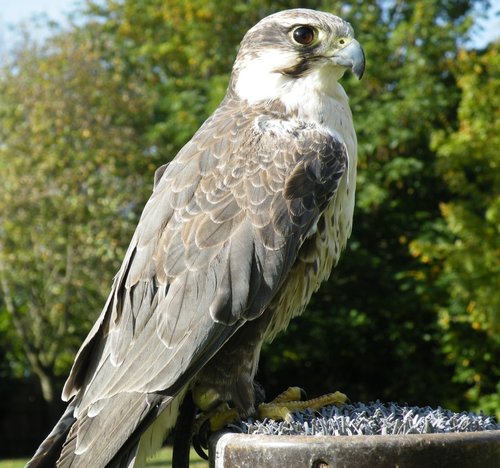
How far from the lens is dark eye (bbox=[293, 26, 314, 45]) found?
3553 mm

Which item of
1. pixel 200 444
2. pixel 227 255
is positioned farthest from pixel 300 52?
pixel 200 444

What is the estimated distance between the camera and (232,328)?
3221 mm

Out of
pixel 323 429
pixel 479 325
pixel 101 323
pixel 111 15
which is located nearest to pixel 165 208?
pixel 101 323

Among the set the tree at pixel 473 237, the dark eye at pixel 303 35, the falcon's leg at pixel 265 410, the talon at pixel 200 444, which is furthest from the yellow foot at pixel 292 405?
the tree at pixel 473 237

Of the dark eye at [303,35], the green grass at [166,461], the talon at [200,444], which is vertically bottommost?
the green grass at [166,461]

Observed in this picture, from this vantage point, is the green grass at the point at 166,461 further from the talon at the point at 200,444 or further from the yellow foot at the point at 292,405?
the yellow foot at the point at 292,405

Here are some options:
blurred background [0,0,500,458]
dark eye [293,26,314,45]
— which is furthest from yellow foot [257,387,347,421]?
blurred background [0,0,500,458]

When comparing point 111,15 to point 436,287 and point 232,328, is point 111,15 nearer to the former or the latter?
point 436,287

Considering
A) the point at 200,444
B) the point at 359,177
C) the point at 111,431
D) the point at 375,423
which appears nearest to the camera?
the point at 375,423

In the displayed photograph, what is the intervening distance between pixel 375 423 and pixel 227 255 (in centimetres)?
92

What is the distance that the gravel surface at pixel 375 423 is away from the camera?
276cm

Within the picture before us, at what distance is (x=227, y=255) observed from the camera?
3326 millimetres

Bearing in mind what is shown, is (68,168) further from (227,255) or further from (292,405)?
(292,405)

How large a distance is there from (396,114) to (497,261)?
3891 millimetres
